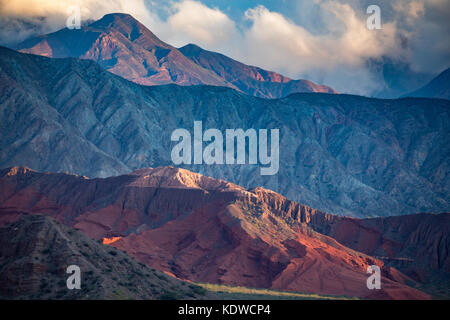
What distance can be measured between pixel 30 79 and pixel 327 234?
112016 mm

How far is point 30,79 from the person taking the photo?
168500 mm

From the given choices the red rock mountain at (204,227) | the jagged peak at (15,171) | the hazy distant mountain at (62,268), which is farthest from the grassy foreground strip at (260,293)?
the jagged peak at (15,171)

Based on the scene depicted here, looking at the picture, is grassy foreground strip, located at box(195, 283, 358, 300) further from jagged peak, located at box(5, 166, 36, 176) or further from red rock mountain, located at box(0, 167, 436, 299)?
jagged peak, located at box(5, 166, 36, 176)

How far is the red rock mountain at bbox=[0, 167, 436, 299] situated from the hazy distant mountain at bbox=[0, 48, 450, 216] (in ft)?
141

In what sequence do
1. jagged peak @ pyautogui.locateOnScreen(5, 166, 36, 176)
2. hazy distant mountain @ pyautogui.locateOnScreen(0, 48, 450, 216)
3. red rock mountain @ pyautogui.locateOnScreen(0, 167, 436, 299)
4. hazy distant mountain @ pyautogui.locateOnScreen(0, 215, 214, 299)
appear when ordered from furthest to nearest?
1. hazy distant mountain @ pyautogui.locateOnScreen(0, 48, 450, 216)
2. jagged peak @ pyautogui.locateOnScreen(5, 166, 36, 176)
3. red rock mountain @ pyautogui.locateOnScreen(0, 167, 436, 299)
4. hazy distant mountain @ pyautogui.locateOnScreen(0, 215, 214, 299)

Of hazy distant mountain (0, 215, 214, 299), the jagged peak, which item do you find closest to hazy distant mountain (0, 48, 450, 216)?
the jagged peak

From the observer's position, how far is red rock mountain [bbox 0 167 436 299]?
6669 cm

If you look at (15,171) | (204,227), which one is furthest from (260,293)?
(15,171)

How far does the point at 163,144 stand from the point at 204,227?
98701mm

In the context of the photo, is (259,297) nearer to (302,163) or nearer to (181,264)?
(181,264)

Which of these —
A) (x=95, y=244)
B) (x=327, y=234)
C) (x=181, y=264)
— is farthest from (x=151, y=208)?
(x=95, y=244)

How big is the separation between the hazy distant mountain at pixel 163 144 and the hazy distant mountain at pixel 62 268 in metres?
97.9

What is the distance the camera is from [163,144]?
6964 inches

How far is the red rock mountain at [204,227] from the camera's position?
66.7m
